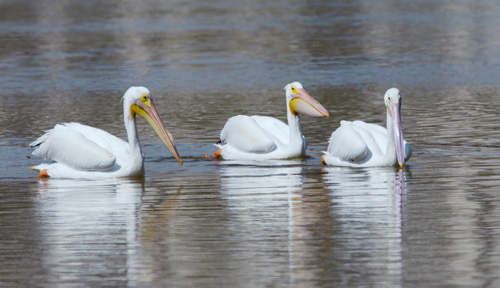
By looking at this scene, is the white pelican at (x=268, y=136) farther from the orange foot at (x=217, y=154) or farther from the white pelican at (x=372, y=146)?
the white pelican at (x=372, y=146)

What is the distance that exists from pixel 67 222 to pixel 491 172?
3550 millimetres

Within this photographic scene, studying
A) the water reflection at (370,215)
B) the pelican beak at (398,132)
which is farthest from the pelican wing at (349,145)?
the pelican beak at (398,132)

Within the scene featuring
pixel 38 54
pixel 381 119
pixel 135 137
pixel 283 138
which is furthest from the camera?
pixel 38 54

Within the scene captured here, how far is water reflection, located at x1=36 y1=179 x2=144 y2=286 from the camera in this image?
19.4 ft

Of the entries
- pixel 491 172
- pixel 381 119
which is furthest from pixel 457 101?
pixel 491 172

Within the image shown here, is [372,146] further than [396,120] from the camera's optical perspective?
Yes

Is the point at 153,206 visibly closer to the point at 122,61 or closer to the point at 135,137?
the point at 135,137

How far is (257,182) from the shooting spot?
8.96 m

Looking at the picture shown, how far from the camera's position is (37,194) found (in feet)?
28.3

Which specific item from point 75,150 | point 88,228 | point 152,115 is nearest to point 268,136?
point 152,115

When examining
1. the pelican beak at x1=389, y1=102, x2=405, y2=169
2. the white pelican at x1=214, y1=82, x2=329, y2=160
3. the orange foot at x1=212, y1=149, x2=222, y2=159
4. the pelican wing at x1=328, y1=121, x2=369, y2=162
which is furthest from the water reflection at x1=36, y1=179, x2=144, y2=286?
the pelican beak at x1=389, y1=102, x2=405, y2=169

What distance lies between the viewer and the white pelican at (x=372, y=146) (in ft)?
31.3

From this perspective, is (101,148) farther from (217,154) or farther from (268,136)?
(268,136)

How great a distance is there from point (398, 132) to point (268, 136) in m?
1.45
